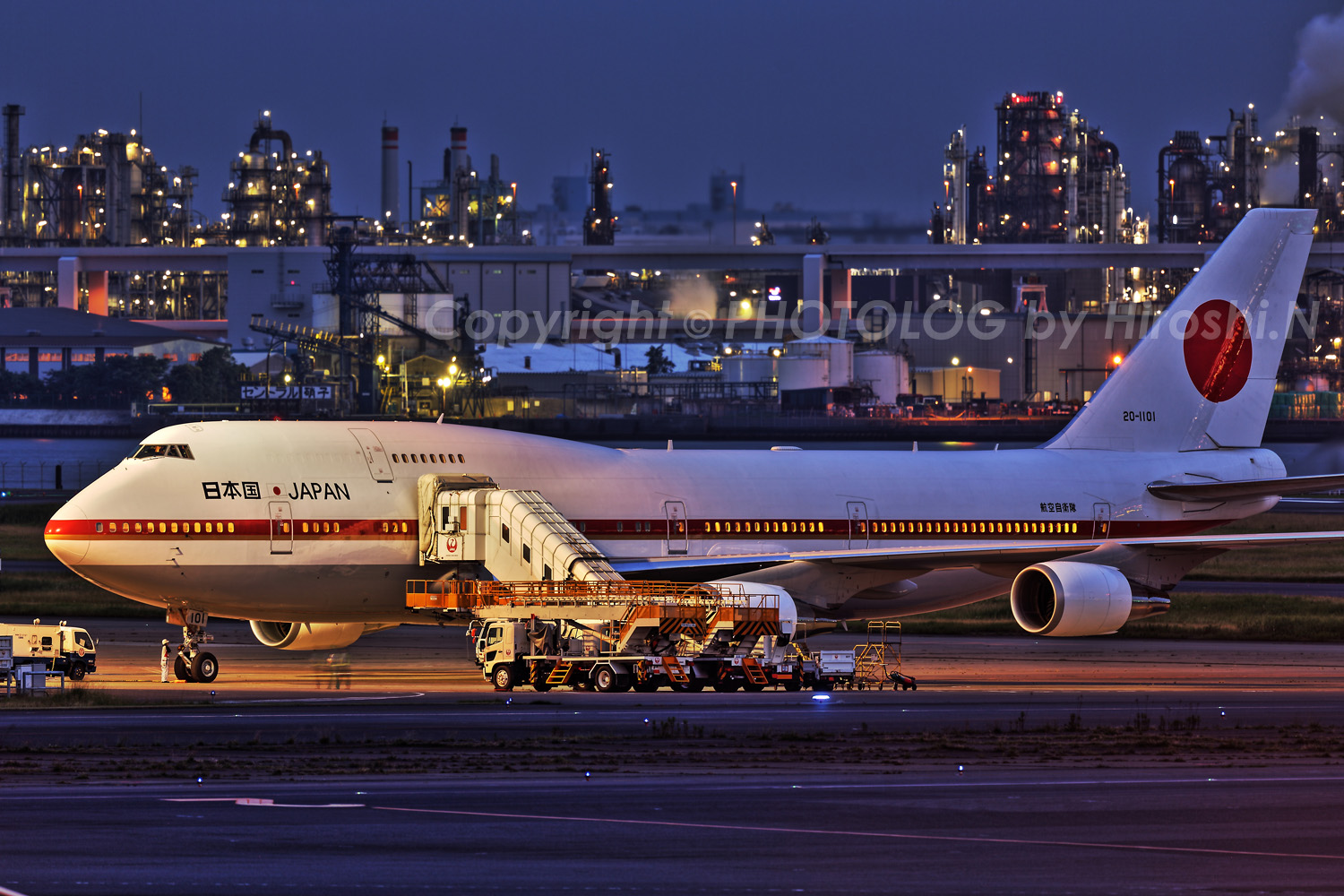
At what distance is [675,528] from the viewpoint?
36500 millimetres

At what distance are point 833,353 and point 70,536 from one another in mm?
138432

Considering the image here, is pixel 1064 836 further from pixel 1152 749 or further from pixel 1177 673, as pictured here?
pixel 1177 673

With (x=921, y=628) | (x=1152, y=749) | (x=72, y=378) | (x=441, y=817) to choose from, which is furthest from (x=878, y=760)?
(x=72, y=378)

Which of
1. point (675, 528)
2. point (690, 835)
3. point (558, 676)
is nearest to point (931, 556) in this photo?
point (675, 528)

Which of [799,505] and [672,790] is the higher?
[799,505]

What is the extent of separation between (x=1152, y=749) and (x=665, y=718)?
7.27 m

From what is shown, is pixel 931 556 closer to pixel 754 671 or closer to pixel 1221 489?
pixel 754 671

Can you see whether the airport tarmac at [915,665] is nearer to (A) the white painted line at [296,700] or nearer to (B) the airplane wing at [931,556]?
(A) the white painted line at [296,700]

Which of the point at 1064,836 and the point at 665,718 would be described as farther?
the point at 665,718

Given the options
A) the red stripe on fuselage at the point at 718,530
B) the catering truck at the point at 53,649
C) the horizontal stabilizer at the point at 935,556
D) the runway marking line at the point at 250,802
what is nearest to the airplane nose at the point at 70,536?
the red stripe on fuselage at the point at 718,530

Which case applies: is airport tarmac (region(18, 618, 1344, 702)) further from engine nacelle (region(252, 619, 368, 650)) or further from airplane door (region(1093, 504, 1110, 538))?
airplane door (region(1093, 504, 1110, 538))

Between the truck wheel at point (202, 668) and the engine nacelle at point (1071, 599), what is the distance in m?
16.7

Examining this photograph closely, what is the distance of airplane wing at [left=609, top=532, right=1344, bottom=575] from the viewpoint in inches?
1401

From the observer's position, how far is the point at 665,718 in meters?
25.8
